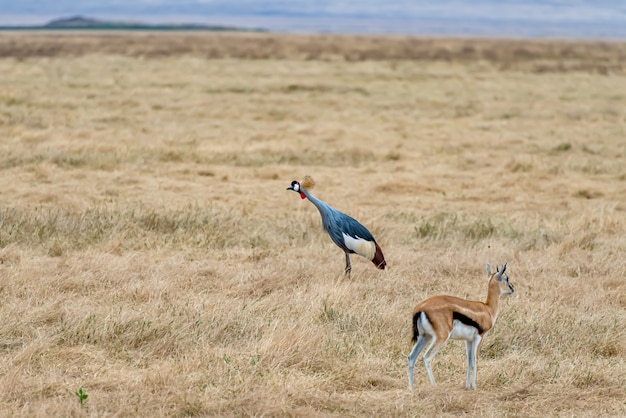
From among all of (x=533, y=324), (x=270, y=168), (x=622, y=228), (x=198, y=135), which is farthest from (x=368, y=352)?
(x=198, y=135)

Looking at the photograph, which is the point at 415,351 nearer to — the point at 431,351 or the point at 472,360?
the point at 431,351

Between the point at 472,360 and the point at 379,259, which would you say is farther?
the point at 379,259

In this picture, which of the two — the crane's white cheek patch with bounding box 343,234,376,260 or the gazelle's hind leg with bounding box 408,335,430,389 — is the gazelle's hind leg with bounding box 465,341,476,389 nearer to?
the gazelle's hind leg with bounding box 408,335,430,389

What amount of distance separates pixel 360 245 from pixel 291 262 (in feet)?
3.91

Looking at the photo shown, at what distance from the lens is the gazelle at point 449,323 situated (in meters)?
4.46

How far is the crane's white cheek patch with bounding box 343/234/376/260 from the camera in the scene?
260 inches

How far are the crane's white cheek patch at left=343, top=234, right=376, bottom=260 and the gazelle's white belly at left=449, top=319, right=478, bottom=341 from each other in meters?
2.08

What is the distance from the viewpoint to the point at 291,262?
7688 millimetres

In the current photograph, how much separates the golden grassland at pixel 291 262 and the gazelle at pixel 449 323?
0.28 m

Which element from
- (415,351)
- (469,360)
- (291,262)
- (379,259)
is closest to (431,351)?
(415,351)

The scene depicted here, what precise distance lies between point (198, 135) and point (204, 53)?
36.5 meters

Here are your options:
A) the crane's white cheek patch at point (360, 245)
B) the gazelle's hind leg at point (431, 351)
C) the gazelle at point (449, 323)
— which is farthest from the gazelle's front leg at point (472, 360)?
the crane's white cheek patch at point (360, 245)

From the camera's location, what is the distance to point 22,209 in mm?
9930

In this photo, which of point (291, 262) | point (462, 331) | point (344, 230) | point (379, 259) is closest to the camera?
point (462, 331)
